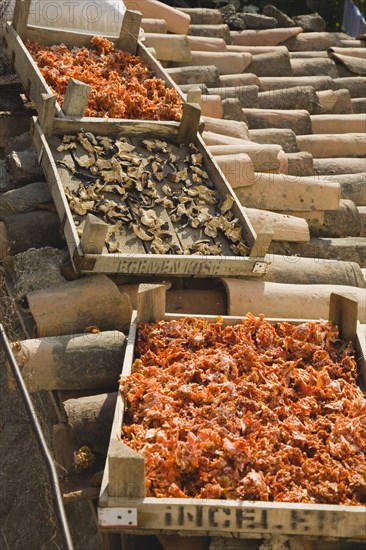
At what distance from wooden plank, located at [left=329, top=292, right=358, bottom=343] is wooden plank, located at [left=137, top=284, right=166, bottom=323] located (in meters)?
1.14

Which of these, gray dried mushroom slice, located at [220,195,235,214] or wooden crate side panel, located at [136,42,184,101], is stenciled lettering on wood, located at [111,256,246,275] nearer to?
gray dried mushroom slice, located at [220,195,235,214]

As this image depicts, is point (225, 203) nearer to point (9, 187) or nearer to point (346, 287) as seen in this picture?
point (346, 287)

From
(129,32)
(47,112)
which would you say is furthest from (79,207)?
(129,32)

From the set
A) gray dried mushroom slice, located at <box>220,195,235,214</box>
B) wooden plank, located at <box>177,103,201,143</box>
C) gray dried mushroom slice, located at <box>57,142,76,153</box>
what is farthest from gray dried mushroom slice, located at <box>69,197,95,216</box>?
wooden plank, located at <box>177,103,201,143</box>

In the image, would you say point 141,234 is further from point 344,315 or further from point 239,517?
point 239,517

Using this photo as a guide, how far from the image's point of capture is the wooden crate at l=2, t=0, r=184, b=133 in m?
7.80

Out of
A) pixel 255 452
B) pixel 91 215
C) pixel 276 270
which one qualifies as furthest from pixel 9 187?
pixel 255 452

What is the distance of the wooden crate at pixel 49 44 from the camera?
25.6 feet

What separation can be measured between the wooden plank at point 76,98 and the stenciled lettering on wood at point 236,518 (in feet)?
13.9

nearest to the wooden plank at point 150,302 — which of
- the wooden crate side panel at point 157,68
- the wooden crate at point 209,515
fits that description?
the wooden crate at point 209,515

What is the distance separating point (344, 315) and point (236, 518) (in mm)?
1988

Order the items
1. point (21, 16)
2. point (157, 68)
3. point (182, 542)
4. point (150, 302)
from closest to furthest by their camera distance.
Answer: point (182, 542)
point (150, 302)
point (21, 16)
point (157, 68)

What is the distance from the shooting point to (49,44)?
9430 mm

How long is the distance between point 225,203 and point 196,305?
1.01 metres
